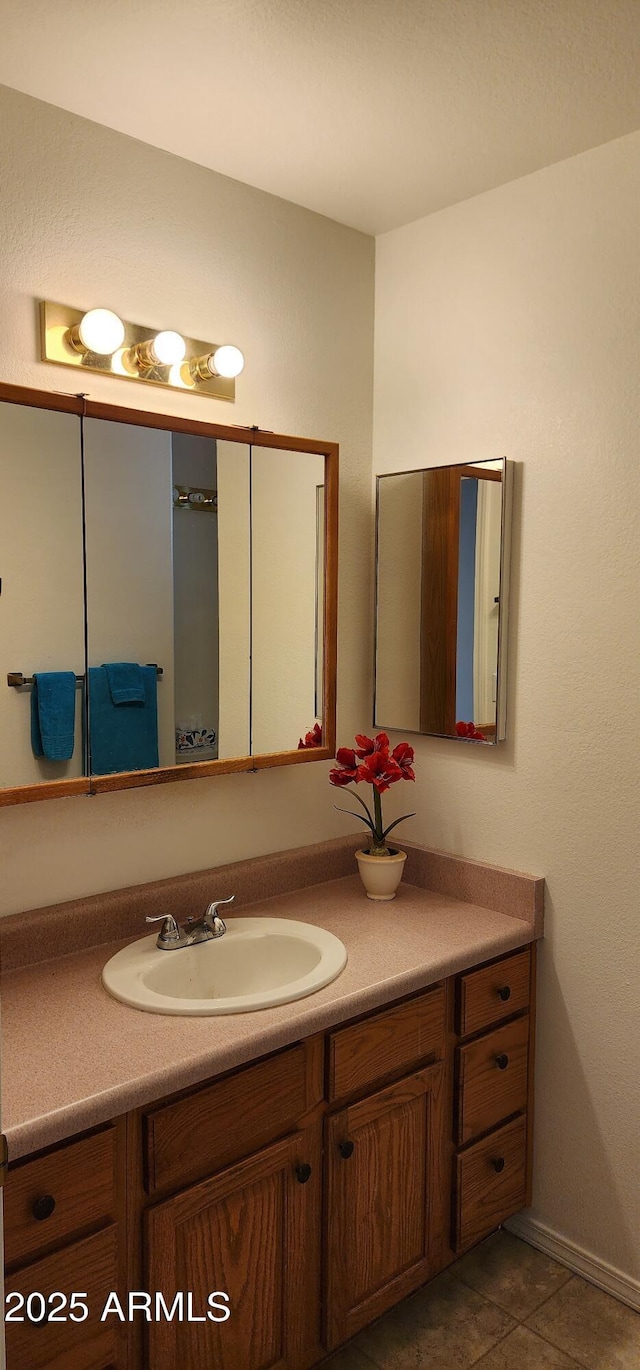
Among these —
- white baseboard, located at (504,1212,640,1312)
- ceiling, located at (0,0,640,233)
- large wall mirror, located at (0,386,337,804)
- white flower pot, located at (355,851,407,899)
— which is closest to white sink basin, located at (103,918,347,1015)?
white flower pot, located at (355,851,407,899)

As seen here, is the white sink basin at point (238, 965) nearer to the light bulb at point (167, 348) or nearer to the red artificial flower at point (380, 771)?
the red artificial flower at point (380, 771)

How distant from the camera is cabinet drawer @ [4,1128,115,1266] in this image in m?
1.26

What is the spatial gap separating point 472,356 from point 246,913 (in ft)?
4.61

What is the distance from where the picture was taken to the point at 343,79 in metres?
1.64

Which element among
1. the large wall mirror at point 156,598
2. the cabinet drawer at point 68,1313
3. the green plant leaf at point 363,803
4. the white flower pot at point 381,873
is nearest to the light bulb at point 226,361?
the large wall mirror at point 156,598

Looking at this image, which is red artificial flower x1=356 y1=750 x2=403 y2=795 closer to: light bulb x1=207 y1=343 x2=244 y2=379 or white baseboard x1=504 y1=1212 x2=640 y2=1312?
light bulb x1=207 y1=343 x2=244 y2=379

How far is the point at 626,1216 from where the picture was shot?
1.97 m

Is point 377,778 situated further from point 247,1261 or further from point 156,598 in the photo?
point 247,1261

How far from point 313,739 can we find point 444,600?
0.47 meters

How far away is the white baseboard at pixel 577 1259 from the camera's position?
1.96 metres

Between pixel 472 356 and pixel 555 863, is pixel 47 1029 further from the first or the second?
pixel 472 356

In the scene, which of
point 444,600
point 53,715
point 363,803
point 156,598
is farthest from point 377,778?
point 53,715

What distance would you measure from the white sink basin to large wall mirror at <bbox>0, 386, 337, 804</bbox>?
34cm

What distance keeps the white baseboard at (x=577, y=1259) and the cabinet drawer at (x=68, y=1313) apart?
1131 mm
